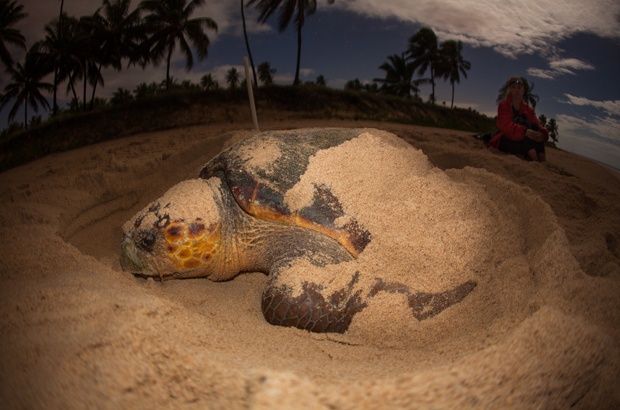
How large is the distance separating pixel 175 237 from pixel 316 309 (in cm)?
81

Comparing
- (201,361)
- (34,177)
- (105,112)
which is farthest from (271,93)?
(201,361)

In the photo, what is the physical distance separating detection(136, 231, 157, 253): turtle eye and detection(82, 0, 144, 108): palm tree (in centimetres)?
1277

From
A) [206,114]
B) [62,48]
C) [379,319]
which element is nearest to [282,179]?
[379,319]

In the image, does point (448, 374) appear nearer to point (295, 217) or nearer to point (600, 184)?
point (295, 217)

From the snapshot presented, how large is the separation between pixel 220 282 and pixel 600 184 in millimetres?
2814

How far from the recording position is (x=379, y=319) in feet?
4.20

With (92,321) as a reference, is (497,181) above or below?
above

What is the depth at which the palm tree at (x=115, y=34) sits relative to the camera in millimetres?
11695

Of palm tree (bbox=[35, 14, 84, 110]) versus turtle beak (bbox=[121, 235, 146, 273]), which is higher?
palm tree (bbox=[35, 14, 84, 110])

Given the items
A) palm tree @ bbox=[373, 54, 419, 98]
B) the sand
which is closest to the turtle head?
the sand

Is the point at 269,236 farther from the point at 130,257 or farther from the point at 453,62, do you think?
the point at 453,62

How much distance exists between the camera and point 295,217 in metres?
1.61

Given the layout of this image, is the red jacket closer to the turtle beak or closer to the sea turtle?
the sea turtle

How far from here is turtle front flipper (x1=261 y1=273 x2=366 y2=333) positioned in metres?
1.31
